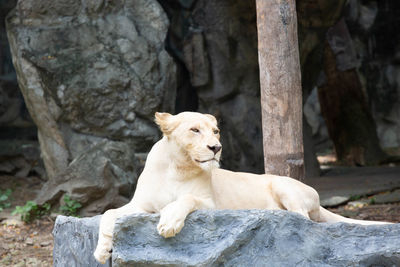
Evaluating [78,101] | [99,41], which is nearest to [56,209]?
[78,101]

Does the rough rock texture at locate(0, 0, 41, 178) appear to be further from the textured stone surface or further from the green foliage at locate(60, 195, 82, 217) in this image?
the green foliage at locate(60, 195, 82, 217)

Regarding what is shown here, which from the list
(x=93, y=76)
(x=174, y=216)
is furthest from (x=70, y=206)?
(x=174, y=216)

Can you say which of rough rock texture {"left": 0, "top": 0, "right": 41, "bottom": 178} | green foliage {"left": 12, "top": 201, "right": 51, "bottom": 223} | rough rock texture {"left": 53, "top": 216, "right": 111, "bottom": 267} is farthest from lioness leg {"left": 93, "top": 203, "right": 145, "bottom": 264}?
rough rock texture {"left": 0, "top": 0, "right": 41, "bottom": 178}

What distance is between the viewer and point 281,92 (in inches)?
196

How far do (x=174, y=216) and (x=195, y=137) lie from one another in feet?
2.00

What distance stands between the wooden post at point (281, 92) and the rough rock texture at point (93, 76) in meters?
3.00

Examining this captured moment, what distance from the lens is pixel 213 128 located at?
137 inches

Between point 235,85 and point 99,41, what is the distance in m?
3.36

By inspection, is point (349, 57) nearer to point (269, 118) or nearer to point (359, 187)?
point (359, 187)

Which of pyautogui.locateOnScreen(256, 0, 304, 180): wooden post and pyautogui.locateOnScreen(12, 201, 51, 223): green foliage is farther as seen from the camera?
pyautogui.locateOnScreen(12, 201, 51, 223): green foliage

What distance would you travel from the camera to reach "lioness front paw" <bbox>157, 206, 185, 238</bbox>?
291 cm

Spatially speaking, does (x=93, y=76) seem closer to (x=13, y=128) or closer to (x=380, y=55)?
(x=13, y=128)

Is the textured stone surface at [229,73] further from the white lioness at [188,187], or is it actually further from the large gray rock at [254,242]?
the large gray rock at [254,242]

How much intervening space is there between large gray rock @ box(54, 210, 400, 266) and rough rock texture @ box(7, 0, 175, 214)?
4406 mm
